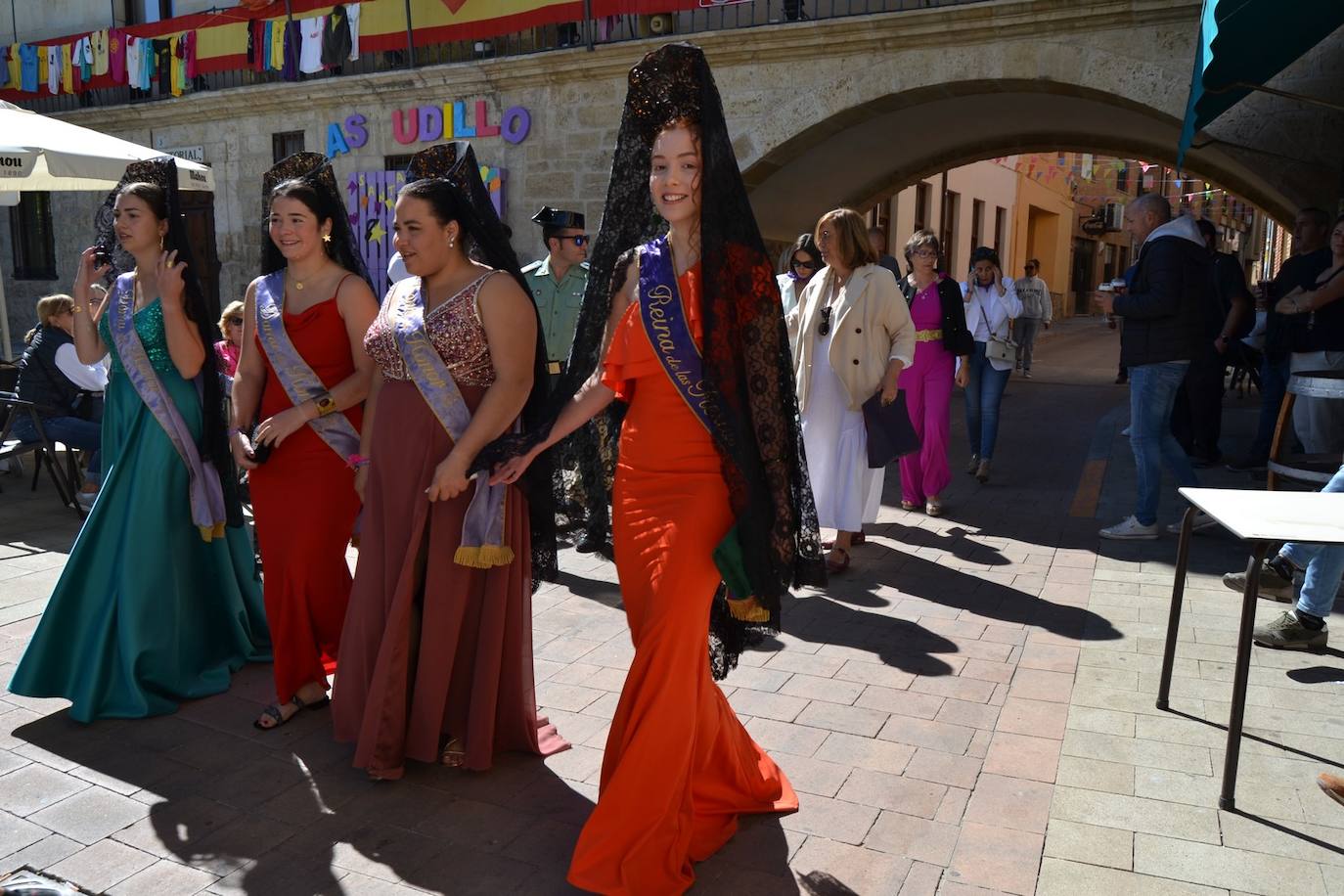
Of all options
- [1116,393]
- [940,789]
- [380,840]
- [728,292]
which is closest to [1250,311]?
[1116,393]

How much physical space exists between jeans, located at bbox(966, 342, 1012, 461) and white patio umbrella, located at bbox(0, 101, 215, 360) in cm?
593

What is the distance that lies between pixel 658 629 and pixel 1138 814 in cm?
160

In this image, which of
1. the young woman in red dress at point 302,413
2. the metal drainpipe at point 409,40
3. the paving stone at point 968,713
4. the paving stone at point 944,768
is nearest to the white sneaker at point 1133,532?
the paving stone at point 968,713

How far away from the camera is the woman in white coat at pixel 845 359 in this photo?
5.84 meters

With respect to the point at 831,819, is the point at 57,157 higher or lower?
higher

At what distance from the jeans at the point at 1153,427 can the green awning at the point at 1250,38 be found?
5.87 feet

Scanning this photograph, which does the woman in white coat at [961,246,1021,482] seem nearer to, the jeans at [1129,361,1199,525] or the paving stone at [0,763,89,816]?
the jeans at [1129,361,1199,525]

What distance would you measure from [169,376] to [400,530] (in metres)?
1.41

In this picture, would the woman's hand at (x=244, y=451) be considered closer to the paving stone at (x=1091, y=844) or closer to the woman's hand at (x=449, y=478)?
the woman's hand at (x=449, y=478)

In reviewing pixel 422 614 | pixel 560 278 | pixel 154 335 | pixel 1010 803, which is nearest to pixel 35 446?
pixel 560 278

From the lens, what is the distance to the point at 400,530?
11.1ft

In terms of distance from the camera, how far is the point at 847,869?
290cm

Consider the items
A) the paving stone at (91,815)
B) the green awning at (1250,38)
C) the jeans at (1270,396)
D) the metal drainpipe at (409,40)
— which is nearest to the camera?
the paving stone at (91,815)

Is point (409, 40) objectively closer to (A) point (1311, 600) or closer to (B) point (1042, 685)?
(B) point (1042, 685)
